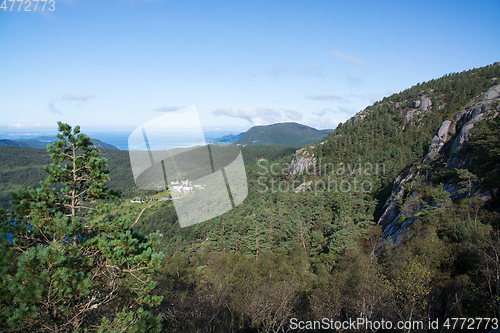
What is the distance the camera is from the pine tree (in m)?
4.98

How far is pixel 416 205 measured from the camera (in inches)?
1102

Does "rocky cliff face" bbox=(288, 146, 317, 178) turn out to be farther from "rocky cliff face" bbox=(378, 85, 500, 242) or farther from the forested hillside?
"rocky cliff face" bbox=(378, 85, 500, 242)

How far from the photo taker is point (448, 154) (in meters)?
35.6

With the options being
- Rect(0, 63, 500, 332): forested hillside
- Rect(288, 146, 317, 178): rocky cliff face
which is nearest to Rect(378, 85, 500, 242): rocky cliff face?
Rect(0, 63, 500, 332): forested hillside

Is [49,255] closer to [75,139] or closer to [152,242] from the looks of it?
[152,242]

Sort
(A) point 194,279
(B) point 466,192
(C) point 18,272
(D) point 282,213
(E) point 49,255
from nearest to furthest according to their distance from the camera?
(C) point 18,272
(E) point 49,255
(A) point 194,279
(B) point 466,192
(D) point 282,213

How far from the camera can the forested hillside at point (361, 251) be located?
1263cm

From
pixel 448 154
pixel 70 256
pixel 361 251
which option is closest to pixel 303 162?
pixel 448 154

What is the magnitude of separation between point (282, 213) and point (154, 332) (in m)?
48.0

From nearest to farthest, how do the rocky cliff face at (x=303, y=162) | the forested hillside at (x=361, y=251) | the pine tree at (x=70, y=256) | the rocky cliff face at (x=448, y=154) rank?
1. the pine tree at (x=70, y=256)
2. the forested hillside at (x=361, y=251)
3. the rocky cliff face at (x=448, y=154)
4. the rocky cliff face at (x=303, y=162)

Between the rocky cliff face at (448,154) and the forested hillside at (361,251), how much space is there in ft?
0.77

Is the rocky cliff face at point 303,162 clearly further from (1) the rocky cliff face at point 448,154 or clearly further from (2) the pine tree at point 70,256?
(2) the pine tree at point 70,256

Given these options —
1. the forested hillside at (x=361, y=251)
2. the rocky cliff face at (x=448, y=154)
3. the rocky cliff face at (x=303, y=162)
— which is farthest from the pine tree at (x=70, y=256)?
the rocky cliff face at (x=303, y=162)

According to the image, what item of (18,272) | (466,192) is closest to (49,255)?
(18,272)
